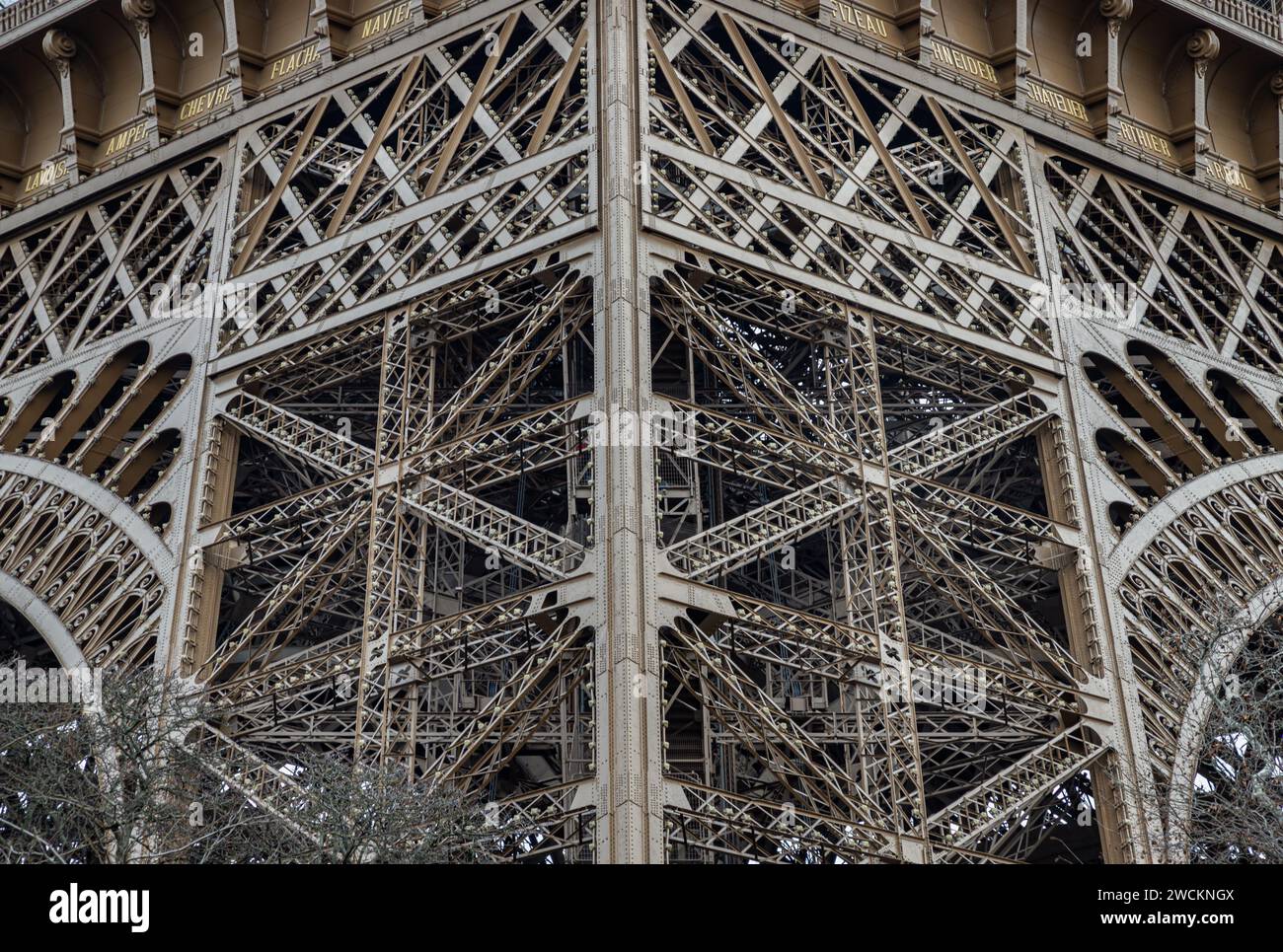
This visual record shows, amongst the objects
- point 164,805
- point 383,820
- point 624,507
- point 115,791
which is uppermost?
point 624,507

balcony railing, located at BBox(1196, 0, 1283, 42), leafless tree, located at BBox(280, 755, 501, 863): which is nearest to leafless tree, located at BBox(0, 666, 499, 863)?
leafless tree, located at BBox(280, 755, 501, 863)

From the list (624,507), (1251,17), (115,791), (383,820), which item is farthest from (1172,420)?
(115,791)

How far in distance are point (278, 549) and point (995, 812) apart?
10.9m

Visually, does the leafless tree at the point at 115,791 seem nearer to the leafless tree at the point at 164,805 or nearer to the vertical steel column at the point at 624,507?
the leafless tree at the point at 164,805

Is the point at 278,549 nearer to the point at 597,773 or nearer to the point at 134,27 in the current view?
the point at 597,773

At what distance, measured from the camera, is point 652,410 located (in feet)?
103

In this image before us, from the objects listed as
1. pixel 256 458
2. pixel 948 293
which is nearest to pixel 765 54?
pixel 948 293

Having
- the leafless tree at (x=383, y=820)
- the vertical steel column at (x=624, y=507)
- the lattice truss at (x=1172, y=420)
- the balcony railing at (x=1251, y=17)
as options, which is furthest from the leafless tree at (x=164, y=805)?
the balcony railing at (x=1251, y=17)

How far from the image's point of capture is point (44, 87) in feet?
142

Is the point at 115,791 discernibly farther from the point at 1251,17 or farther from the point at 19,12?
the point at 1251,17

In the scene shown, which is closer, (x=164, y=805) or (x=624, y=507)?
(x=164, y=805)

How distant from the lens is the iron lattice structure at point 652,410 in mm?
30578

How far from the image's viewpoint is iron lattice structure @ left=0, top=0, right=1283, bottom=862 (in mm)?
30578

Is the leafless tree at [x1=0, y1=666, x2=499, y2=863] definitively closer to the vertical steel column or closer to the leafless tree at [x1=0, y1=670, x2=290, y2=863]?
the leafless tree at [x1=0, y1=670, x2=290, y2=863]
